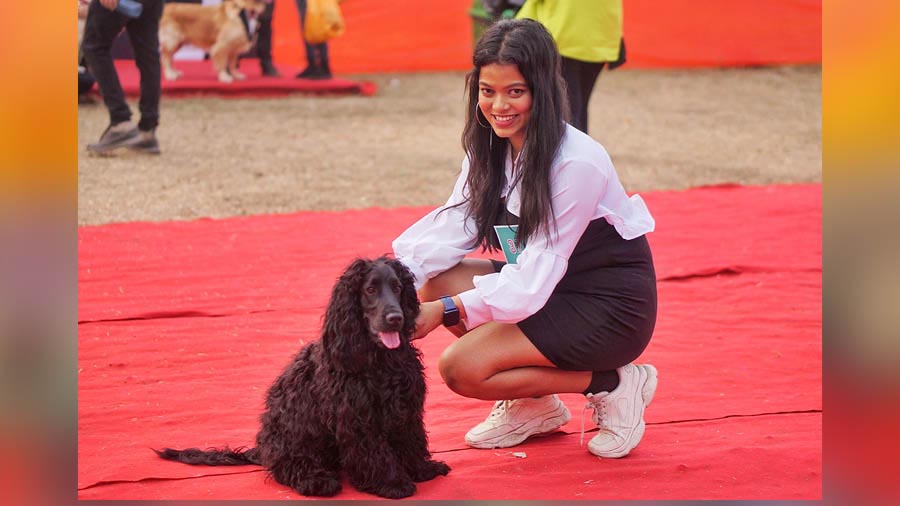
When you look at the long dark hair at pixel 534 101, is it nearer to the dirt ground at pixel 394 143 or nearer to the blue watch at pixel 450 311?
the blue watch at pixel 450 311

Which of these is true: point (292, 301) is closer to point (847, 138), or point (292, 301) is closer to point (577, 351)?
point (577, 351)

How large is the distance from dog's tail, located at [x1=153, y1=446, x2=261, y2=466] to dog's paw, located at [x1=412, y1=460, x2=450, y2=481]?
447 mm

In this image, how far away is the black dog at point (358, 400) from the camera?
2629 millimetres

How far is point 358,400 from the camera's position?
265 centimetres

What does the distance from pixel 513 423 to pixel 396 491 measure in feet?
1.85

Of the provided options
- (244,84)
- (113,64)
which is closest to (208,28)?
(244,84)

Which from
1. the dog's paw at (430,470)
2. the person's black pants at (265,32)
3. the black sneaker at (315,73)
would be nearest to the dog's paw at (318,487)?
the dog's paw at (430,470)

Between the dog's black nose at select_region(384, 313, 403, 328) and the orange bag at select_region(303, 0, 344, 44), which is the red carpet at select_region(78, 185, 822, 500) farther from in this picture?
the orange bag at select_region(303, 0, 344, 44)

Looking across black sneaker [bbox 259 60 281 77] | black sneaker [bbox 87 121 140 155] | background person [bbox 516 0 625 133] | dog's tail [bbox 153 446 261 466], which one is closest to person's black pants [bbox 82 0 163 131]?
black sneaker [bbox 87 121 140 155]

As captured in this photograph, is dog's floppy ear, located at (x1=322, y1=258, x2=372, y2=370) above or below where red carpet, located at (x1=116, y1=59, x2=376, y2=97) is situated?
above

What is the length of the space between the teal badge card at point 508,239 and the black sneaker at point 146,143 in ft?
18.2

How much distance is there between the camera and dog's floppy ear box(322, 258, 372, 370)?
263cm

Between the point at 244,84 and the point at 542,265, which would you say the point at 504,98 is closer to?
the point at 542,265

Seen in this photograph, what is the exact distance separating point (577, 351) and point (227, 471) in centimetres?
100
